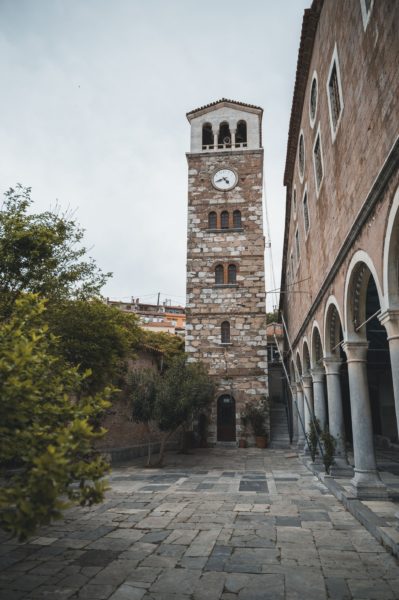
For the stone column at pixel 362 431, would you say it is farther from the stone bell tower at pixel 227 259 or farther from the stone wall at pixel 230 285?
the stone wall at pixel 230 285

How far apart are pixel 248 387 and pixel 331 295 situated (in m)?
10.7

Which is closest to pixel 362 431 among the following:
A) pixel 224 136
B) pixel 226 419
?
pixel 226 419

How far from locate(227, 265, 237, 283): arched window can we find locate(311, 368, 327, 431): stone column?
9.04 m

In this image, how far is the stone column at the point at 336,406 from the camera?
9305 mm

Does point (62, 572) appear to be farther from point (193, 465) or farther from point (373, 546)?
point (193, 465)

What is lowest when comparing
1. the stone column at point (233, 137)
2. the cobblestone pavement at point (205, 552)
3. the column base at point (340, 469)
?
the cobblestone pavement at point (205, 552)

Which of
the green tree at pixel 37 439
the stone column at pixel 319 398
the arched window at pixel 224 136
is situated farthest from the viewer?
the arched window at pixel 224 136

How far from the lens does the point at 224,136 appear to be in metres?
22.9

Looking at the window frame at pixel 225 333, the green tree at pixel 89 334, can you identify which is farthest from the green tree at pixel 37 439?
the window frame at pixel 225 333

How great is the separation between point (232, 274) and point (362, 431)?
44.0 feet

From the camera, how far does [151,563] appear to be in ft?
15.3

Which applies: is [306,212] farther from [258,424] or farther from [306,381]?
[258,424]

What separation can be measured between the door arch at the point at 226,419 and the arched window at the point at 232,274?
5592 millimetres

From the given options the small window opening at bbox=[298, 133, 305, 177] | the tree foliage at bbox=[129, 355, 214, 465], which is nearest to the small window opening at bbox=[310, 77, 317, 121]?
the small window opening at bbox=[298, 133, 305, 177]
